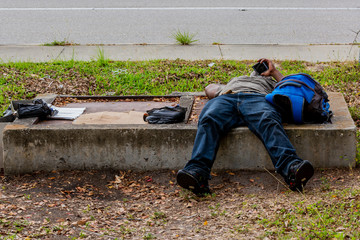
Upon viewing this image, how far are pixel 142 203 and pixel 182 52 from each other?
4.47 meters

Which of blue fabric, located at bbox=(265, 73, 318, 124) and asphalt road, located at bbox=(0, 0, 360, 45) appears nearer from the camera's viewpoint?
blue fabric, located at bbox=(265, 73, 318, 124)

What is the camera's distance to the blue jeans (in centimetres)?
437

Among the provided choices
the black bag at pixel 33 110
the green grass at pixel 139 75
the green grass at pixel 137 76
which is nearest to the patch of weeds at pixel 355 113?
the green grass at pixel 137 76

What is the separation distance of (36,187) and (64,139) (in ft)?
1.74

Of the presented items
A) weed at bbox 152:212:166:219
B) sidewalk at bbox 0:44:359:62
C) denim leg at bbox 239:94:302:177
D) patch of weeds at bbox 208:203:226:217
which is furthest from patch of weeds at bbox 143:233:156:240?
sidewalk at bbox 0:44:359:62

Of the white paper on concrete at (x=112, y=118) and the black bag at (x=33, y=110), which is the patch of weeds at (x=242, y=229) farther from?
the black bag at (x=33, y=110)

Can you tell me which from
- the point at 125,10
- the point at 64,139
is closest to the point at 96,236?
the point at 64,139

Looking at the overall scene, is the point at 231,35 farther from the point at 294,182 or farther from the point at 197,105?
the point at 294,182

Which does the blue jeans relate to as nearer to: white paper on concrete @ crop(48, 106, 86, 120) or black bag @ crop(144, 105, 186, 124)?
black bag @ crop(144, 105, 186, 124)

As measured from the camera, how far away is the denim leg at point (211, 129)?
14.4 feet

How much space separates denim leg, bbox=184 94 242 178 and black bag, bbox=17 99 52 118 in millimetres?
1699

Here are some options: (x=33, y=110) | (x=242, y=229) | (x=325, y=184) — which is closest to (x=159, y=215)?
(x=242, y=229)

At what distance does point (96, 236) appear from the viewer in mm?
3750

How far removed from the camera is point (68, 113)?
563 cm
